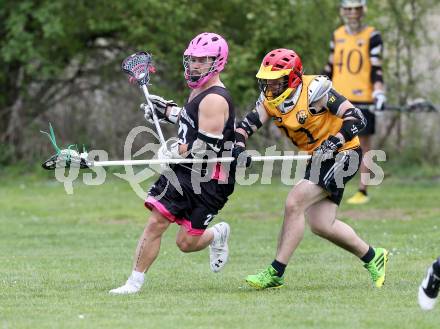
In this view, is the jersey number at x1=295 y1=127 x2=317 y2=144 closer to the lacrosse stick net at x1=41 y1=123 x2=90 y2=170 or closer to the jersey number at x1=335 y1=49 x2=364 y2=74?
the lacrosse stick net at x1=41 y1=123 x2=90 y2=170

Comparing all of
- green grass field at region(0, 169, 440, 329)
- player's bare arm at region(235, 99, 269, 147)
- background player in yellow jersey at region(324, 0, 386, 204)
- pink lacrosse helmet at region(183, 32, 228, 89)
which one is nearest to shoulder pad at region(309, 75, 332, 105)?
player's bare arm at region(235, 99, 269, 147)

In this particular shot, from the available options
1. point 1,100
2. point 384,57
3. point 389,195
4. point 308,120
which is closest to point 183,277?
point 308,120

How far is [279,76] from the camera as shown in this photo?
791 cm

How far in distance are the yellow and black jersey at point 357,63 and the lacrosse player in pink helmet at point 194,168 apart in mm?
5757

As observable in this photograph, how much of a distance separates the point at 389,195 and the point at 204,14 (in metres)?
4.36

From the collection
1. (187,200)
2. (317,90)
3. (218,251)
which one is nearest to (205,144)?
(187,200)

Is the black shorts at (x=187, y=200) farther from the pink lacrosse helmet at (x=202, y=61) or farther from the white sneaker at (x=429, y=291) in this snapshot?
the white sneaker at (x=429, y=291)

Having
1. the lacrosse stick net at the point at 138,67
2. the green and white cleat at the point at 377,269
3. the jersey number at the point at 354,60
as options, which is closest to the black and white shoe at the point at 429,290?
the green and white cleat at the point at 377,269

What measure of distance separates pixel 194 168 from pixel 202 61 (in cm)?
77

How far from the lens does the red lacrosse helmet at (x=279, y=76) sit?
793 centimetres

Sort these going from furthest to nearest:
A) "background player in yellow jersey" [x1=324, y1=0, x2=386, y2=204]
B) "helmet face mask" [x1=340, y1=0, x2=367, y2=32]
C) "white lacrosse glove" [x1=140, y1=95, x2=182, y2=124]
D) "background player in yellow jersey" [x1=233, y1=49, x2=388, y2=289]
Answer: "background player in yellow jersey" [x1=324, y1=0, x2=386, y2=204]
"helmet face mask" [x1=340, y1=0, x2=367, y2=32]
"white lacrosse glove" [x1=140, y1=95, x2=182, y2=124]
"background player in yellow jersey" [x1=233, y1=49, x2=388, y2=289]

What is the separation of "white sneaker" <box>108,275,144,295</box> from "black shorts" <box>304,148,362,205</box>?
1.46 metres

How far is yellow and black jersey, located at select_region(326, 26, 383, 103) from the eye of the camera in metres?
13.6

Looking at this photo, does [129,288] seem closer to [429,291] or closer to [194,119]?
[194,119]
